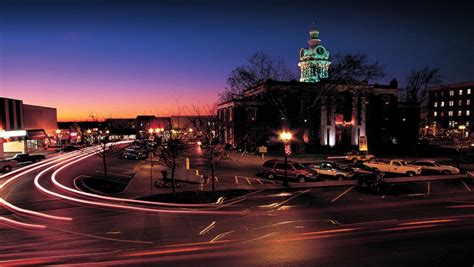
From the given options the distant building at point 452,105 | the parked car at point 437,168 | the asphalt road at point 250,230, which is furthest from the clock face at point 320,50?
the asphalt road at point 250,230

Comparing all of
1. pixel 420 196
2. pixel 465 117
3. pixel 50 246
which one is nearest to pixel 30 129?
pixel 50 246

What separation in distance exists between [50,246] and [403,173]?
28.5m

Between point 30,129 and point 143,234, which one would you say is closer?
point 143,234

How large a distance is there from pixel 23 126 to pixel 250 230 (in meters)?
50.2

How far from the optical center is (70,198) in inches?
756

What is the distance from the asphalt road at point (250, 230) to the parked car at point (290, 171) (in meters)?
4.65

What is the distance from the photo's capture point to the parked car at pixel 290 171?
82.5 ft

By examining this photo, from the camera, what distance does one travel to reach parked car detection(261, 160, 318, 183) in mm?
25156

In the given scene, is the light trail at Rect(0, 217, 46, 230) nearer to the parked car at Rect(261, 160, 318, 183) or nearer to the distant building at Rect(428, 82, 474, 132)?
the parked car at Rect(261, 160, 318, 183)

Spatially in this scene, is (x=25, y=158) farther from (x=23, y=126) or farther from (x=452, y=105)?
(x=452, y=105)

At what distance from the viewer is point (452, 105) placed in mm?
101812

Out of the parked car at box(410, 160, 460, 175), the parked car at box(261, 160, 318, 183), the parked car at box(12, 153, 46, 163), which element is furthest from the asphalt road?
the parked car at box(12, 153, 46, 163)

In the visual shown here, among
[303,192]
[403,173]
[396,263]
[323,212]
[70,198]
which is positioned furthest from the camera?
[403,173]

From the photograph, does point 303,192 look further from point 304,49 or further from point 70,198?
point 304,49
